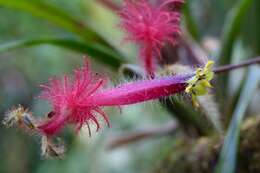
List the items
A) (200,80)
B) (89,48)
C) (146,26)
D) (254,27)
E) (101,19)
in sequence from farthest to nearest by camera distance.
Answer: (101,19)
(254,27)
(89,48)
(146,26)
(200,80)

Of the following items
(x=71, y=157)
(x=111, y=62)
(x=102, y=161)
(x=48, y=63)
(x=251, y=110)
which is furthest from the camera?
(x=48, y=63)

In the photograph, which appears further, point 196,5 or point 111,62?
point 196,5

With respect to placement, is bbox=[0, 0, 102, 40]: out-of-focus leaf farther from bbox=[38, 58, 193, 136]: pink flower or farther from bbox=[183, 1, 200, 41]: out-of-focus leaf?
bbox=[38, 58, 193, 136]: pink flower

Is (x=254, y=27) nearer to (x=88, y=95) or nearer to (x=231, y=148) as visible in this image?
(x=231, y=148)

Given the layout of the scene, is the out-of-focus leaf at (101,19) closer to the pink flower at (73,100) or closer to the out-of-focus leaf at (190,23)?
the out-of-focus leaf at (190,23)

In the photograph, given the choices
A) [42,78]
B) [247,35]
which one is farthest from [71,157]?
[247,35]

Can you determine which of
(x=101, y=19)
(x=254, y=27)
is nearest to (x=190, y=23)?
(x=254, y=27)

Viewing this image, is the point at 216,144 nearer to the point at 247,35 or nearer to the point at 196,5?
the point at 247,35
